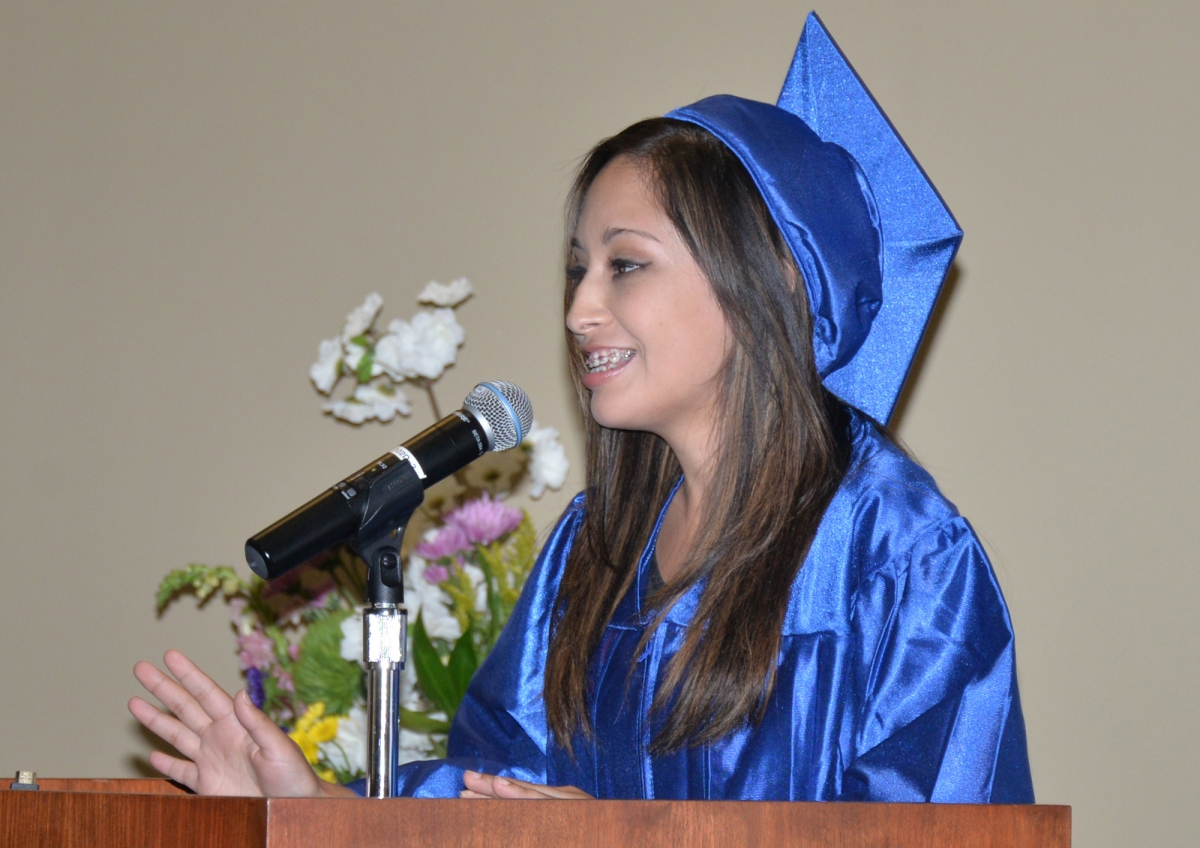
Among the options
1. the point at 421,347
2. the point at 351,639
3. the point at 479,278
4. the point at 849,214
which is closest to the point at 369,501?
the point at 849,214

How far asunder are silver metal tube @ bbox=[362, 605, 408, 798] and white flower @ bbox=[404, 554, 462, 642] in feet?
3.03

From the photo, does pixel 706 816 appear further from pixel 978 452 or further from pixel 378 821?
pixel 978 452

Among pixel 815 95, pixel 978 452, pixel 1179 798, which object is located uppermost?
pixel 815 95

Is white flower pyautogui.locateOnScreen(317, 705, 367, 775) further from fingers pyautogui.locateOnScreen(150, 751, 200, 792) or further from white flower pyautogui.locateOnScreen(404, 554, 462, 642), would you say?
fingers pyautogui.locateOnScreen(150, 751, 200, 792)

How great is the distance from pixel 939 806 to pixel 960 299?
4.73ft

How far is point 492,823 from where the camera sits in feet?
2.80

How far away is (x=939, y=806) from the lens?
3.07 feet

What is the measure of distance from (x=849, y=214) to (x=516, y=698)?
75 cm

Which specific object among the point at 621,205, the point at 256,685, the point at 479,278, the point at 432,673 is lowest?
the point at 432,673

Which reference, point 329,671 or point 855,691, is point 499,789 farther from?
point 329,671

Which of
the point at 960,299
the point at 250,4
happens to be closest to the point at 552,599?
the point at 960,299

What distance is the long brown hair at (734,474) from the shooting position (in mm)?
1469

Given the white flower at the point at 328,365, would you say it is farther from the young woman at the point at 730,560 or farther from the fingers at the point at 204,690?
the fingers at the point at 204,690

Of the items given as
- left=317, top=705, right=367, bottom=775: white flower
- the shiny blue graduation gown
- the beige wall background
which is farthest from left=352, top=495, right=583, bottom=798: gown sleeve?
the beige wall background
